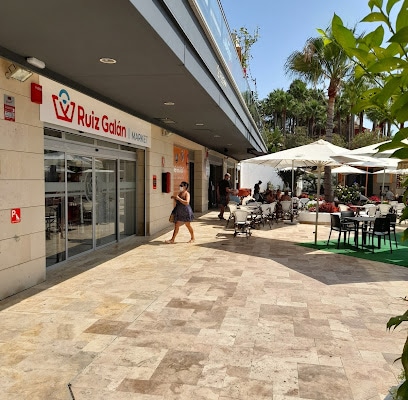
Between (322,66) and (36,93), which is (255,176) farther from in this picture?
(36,93)

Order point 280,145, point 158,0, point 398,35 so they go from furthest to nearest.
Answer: point 280,145
point 158,0
point 398,35

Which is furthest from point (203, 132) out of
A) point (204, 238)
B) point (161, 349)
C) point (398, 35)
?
point (398, 35)

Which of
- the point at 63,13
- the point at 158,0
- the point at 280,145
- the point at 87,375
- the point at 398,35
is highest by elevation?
the point at 280,145

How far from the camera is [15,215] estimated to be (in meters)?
5.46

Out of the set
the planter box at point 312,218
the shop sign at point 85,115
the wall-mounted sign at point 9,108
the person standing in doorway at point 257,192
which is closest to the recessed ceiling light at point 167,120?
the shop sign at point 85,115

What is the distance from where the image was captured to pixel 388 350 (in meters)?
3.87

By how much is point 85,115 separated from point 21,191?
2.29 meters

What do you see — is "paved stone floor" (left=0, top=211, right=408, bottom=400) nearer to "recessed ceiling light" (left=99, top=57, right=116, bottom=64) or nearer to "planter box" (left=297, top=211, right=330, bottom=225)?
"recessed ceiling light" (left=99, top=57, right=116, bottom=64)

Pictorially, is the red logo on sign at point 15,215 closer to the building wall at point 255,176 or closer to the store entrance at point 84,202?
the store entrance at point 84,202

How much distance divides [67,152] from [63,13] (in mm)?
3731

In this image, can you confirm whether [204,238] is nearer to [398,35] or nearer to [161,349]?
[161,349]

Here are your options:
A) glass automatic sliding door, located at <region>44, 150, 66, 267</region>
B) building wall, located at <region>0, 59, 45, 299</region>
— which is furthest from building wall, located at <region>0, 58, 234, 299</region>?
glass automatic sliding door, located at <region>44, 150, 66, 267</region>

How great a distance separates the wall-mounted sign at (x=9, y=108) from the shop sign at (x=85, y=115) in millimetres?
603

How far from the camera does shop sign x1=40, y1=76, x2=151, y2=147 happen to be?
6.18m
